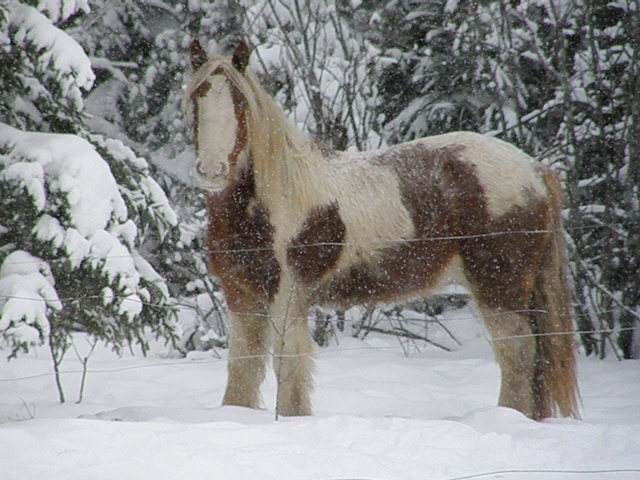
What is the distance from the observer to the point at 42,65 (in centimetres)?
373

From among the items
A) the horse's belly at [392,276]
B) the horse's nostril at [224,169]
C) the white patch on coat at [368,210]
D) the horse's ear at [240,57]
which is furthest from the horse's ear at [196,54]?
the horse's belly at [392,276]

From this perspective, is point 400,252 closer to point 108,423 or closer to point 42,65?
point 108,423

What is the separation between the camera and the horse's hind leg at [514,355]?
4172mm

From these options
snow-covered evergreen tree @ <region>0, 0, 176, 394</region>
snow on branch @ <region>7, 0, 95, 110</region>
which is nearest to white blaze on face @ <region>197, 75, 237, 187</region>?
snow-covered evergreen tree @ <region>0, 0, 176, 394</region>

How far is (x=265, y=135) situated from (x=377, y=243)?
0.93 meters

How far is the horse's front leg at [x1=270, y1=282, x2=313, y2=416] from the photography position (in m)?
3.92

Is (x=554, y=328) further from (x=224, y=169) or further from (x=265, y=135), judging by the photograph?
(x=224, y=169)

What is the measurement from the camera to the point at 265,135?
3957 mm

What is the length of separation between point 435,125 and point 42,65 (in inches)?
169

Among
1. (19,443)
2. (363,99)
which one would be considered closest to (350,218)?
(19,443)

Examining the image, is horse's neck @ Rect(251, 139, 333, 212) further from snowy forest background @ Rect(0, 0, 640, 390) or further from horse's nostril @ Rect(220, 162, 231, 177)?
snowy forest background @ Rect(0, 0, 640, 390)

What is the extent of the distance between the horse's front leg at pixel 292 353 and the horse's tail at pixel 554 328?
1430 mm

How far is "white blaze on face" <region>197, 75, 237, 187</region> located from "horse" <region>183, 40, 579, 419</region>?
4.0 inches

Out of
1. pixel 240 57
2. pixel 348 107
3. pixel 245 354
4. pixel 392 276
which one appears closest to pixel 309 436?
pixel 245 354
